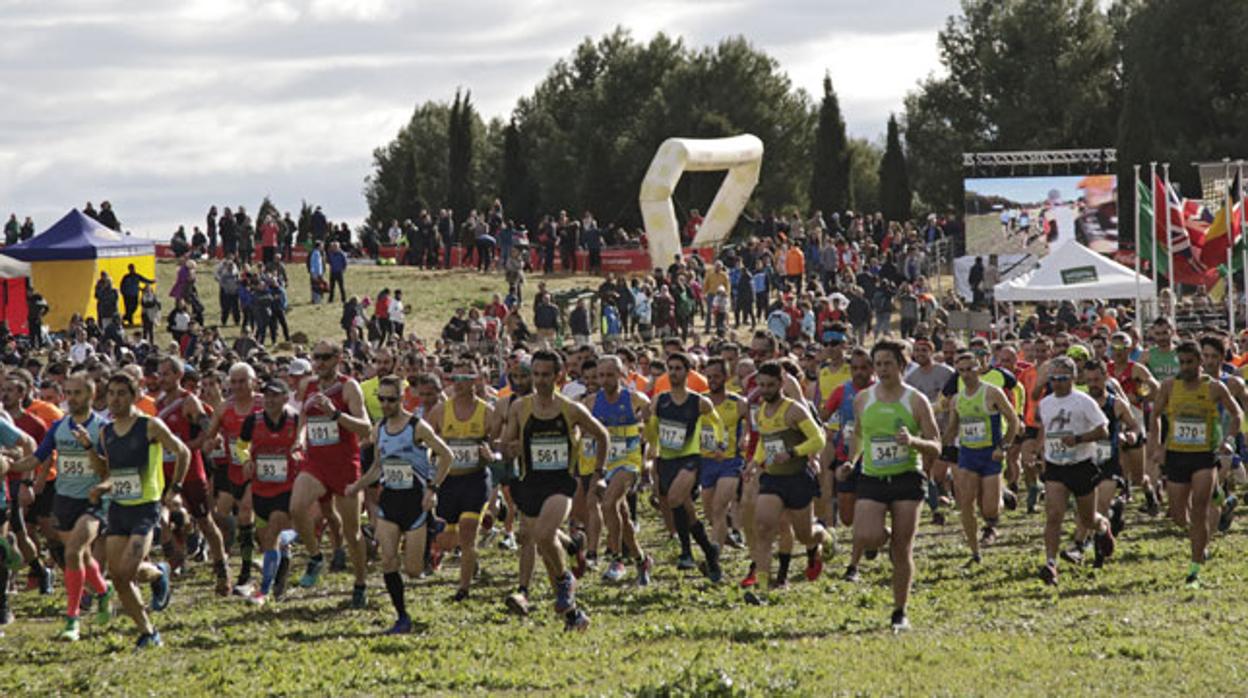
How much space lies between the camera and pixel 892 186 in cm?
7394

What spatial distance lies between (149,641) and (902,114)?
75.7 metres

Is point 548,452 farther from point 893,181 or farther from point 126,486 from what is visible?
point 893,181

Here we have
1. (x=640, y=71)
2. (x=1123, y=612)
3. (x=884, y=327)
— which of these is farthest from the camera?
(x=640, y=71)

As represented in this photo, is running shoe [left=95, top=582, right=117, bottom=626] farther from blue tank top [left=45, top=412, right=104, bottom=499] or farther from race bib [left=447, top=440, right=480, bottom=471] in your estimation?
race bib [left=447, top=440, right=480, bottom=471]

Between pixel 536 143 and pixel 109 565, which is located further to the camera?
pixel 536 143

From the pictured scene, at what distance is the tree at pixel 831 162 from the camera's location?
72.8m

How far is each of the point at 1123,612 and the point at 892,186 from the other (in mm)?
61118

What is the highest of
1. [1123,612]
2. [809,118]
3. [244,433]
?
[809,118]

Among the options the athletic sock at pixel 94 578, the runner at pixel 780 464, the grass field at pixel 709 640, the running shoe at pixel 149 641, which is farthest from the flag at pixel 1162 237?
the running shoe at pixel 149 641

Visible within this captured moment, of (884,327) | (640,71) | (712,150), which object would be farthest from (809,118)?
(884,327)

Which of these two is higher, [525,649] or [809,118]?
[809,118]

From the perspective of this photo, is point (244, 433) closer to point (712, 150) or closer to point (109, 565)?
point (109, 565)

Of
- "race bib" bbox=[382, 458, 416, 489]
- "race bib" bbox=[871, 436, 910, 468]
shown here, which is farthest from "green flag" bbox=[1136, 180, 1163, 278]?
"race bib" bbox=[382, 458, 416, 489]

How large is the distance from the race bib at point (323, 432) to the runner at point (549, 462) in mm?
2231
